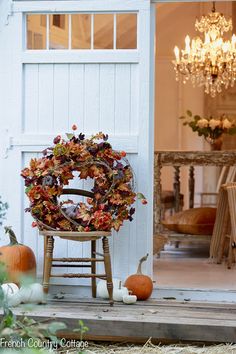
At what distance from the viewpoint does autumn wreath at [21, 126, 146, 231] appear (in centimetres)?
492

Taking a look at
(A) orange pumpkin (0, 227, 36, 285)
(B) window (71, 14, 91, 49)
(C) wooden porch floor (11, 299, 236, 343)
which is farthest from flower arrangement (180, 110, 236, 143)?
(C) wooden porch floor (11, 299, 236, 343)

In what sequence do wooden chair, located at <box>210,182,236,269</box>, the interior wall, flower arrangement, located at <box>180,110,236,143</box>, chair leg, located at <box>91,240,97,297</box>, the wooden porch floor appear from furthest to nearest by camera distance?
1. the interior wall
2. flower arrangement, located at <box>180,110,236,143</box>
3. wooden chair, located at <box>210,182,236,269</box>
4. chair leg, located at <box>91,240,97,297</box>
5. the wooden porch floor

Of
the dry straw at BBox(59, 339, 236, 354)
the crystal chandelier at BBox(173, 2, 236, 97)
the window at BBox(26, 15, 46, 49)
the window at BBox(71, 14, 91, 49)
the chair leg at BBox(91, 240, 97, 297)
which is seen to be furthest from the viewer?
the crystal chandelier at BBox(173, 2, 236, 97)

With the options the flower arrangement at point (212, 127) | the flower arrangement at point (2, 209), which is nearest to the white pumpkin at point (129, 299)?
the flower arrangement at point (2, 209)

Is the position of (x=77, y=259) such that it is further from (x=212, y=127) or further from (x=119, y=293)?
(x=212, y=127)

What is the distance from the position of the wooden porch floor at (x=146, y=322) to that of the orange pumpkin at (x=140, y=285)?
0.23 m

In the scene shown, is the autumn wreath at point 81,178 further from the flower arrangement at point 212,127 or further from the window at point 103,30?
the flower arrangement at point 212,127

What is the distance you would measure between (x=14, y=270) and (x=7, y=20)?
171 cm

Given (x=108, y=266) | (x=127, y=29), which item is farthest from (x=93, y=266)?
(x=127, y=29)

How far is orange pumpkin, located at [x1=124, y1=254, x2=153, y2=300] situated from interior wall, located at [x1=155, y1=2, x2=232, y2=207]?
19.3ft

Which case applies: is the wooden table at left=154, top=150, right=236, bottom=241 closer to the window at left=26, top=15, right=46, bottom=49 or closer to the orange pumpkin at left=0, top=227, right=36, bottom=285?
the window at left=26, top=15, right=46, bottom=49

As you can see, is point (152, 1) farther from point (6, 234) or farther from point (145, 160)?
point (6, 234)

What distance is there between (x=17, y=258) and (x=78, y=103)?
3.70ft

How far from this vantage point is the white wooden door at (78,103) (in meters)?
5.35
